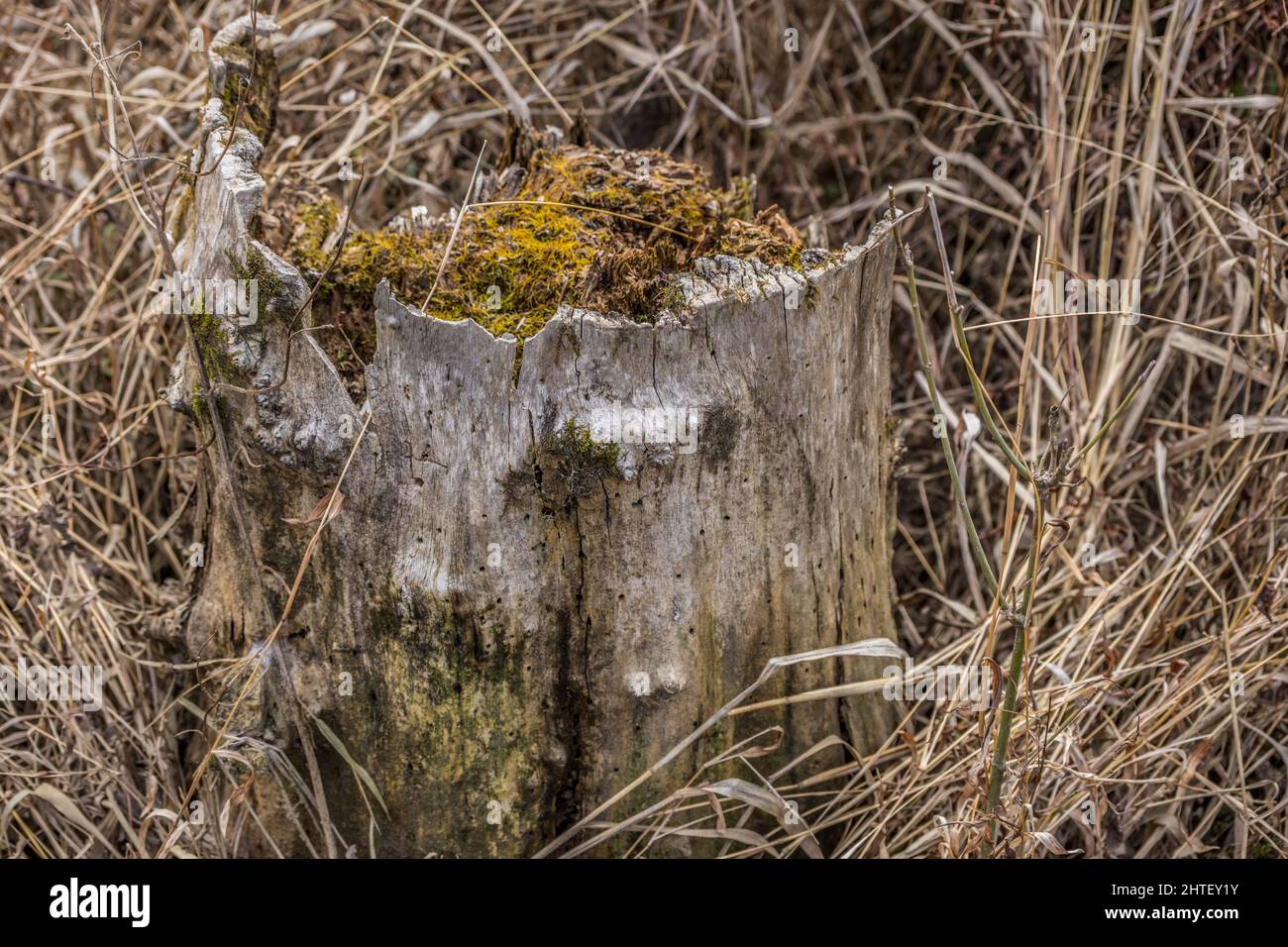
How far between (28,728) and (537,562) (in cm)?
119

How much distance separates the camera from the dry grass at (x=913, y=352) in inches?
86.2

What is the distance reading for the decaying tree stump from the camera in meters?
1.79

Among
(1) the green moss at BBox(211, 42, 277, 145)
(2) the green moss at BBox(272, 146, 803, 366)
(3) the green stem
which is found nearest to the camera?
(3) the green stem

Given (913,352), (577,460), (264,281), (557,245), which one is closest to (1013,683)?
(577,460)

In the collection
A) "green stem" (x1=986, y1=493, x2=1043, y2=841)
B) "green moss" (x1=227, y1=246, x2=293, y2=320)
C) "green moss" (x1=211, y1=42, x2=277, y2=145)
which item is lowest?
"green stem" (x1=986, y1=493, x2=1043, y2=841)

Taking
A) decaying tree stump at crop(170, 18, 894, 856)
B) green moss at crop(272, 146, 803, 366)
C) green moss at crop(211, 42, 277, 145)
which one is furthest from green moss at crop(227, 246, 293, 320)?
green moss at crop(211, 42, 277, 145)

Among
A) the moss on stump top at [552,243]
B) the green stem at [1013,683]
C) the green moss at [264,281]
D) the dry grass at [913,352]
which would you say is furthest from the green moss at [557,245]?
the green stem at [1013,683]

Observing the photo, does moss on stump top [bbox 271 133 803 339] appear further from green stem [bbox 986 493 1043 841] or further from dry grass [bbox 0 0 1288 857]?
green stem [bbox 986 493 1043 841]

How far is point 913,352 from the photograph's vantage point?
3.28m

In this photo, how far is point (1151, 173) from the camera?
278 cm

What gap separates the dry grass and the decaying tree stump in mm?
196

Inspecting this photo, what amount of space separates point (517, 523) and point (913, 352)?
6.00 feet

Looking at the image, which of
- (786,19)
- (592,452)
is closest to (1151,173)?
(786,19)

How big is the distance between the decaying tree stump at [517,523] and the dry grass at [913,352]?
196 mm
